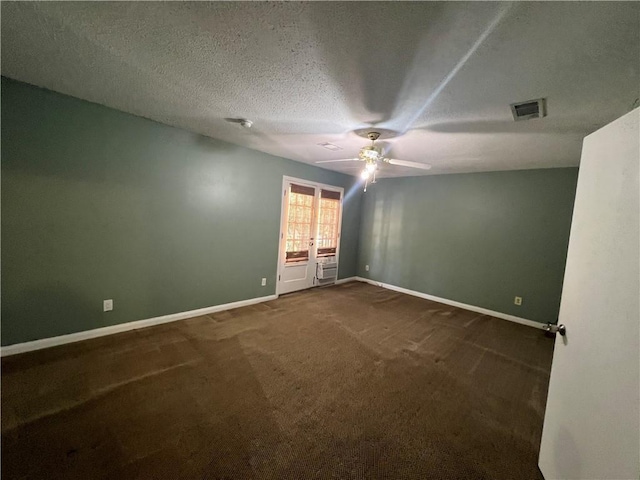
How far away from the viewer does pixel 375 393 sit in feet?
6.59

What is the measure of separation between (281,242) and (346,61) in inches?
121

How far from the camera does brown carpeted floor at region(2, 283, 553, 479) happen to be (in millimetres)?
1380

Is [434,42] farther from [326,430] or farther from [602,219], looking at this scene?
[326,430]

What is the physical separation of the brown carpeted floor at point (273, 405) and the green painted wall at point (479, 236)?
3.44ft

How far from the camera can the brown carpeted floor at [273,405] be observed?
4.53ft

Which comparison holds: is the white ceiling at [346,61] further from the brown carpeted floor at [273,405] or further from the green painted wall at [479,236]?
the brown carpeted floor at [273,405]

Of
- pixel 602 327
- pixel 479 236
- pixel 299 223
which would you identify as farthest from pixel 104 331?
pixel 479 236

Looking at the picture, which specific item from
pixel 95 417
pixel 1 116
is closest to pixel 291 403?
pixel 95 417

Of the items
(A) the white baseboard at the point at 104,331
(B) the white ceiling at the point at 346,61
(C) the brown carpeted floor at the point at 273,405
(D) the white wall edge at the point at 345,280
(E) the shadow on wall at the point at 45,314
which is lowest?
(C) the brown carpeted floor at the point at 273,405

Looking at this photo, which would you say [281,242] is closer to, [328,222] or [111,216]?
[328,222]

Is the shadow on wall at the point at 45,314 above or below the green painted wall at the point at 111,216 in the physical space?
below

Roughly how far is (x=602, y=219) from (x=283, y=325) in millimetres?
2982

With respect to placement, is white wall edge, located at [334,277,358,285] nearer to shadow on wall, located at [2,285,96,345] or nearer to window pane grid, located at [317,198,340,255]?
window pane grid, located at [317,198,340,255]

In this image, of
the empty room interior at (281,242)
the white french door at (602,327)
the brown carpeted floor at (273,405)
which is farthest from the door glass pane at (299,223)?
the white french door at (602,327)
